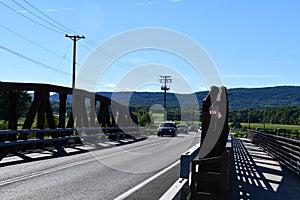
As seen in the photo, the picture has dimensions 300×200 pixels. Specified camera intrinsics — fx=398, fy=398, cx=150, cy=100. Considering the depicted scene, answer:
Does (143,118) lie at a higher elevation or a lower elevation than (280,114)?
lower

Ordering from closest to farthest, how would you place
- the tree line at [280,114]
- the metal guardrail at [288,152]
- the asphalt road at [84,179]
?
the asphalt road at [84,179], the metal guardrail at [288,152], the tree line at [280,114]

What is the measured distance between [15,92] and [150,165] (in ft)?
24.6

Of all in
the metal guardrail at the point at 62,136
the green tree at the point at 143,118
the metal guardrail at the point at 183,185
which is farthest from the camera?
the green tree at the point at 143,118

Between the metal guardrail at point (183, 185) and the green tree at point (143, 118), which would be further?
the green tree at point (143, 118)

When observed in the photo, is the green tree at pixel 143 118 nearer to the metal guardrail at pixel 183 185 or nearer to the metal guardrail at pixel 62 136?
the metal guardrail at pixel 62 136

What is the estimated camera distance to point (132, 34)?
699 inches

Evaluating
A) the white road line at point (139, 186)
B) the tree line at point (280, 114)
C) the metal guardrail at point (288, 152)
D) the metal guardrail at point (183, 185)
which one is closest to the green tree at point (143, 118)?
the metal guardrail at point (288, 152)

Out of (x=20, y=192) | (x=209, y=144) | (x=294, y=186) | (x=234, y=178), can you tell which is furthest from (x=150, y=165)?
(x=209, y=144)

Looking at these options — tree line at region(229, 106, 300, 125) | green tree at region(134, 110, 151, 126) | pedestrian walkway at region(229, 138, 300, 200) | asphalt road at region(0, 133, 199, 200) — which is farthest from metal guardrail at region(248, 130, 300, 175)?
tree line at region(229, 106, 300, 125)

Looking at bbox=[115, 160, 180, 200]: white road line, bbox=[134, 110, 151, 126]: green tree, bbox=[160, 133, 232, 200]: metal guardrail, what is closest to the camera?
bbox=[160, 133, 232, 200]: metal guardrail

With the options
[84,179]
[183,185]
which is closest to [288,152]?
[84,179]

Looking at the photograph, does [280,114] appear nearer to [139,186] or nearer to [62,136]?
[62,136]

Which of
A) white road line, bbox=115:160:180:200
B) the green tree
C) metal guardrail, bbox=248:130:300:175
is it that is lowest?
white road line, bbox=115:160:180:200

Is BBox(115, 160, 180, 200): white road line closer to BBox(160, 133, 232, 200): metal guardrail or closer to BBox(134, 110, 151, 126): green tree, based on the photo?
BBox(160, 133, 232, 200): metal guardrail
